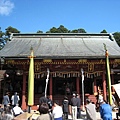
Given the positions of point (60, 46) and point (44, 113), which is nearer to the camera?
point (44, 113)

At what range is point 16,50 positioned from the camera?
16109 millimetres

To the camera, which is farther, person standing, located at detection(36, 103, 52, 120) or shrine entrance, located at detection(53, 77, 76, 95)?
shrine entrance, located at detection(53, 77, 76, 95)

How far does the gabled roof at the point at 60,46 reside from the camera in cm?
1419

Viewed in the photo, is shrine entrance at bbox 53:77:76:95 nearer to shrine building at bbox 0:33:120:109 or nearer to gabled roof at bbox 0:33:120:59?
shrine building at bbox 0:33:120:109

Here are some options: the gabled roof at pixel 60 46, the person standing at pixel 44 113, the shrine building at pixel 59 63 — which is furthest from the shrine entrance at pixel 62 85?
the person standing at pixel 44 113

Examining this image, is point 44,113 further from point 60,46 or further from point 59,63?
point 60,46

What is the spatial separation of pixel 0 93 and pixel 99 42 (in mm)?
10374

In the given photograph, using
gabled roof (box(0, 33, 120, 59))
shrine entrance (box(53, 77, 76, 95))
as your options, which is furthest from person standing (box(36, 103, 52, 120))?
shrine entrance (box(53, 77, 76, 95))

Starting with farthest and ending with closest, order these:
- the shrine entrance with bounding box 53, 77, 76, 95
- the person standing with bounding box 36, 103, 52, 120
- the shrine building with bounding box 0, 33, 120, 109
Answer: the shrine entrance with bounding box 53, 77, 76, 95
the shrine building with bounding box 0, 33, 120, 109
the person standing with bounding box 36, 103, 52, 120

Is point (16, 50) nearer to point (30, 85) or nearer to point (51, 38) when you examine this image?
point (51, 38)

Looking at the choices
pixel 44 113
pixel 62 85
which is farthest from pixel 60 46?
pixel 44 113

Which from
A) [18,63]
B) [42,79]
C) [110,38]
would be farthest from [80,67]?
[110,38]

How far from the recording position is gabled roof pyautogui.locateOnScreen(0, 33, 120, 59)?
14188mm

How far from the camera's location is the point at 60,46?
16.8 metres
